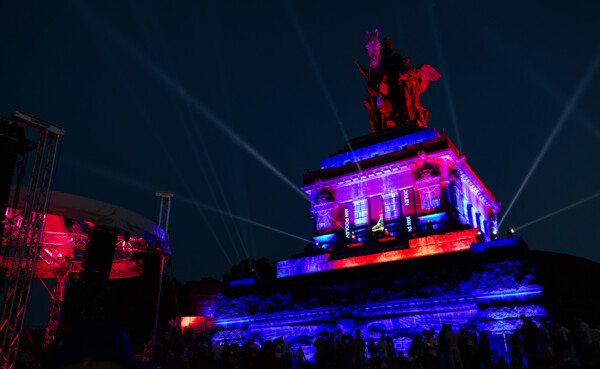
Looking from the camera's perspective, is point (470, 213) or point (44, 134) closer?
point (44, 134)

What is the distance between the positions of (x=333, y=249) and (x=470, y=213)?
10.2 meters

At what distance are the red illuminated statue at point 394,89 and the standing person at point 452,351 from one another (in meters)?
22.3

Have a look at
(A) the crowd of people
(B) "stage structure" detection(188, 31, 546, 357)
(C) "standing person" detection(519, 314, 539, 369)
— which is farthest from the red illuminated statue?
(C) "standing person" detection(519, 314, 539, 369)

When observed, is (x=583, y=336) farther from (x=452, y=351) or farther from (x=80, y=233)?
(x=80, y=233)

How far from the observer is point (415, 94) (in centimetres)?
3416

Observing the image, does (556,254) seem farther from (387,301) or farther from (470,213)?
(387,301)

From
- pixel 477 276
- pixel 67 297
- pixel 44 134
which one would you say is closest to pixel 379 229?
pixel 477 276

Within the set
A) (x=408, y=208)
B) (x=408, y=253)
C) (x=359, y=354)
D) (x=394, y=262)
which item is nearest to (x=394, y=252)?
(x=408, y=253)

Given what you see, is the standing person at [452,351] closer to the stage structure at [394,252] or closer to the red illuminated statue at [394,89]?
the stage structure at [394,252]

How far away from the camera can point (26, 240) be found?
1305 centimetres

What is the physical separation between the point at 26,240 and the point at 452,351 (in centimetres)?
1237

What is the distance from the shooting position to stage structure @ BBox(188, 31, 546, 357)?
60.6 ft

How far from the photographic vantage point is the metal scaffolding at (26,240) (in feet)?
41.8

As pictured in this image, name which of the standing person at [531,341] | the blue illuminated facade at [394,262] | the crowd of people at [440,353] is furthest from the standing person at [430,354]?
the blue illuminated facade at [394,262]
